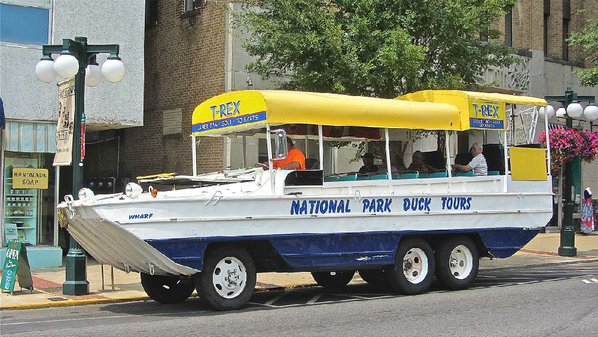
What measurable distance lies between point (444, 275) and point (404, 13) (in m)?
5.60

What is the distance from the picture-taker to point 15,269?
12.5 meters

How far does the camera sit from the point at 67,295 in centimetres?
1252

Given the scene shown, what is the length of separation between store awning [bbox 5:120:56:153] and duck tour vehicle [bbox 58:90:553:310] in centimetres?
458

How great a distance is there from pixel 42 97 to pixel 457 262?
9.11 meters

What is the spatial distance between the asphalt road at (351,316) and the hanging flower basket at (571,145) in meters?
8.00

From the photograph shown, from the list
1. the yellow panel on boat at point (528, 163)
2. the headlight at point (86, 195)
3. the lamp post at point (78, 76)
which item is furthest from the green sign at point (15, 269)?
the yellow panel on boat at point (528, 163)

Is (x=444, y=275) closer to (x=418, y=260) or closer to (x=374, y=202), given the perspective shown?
(x=418, y=260)

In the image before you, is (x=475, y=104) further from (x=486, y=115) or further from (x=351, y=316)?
(x=351, y=316)

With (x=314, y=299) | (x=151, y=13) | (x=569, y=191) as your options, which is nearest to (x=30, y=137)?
(x=151, y=13)

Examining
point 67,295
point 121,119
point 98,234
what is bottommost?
point 67,295

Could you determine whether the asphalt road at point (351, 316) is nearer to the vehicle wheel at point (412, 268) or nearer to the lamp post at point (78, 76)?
the vehicle wheel at point (412, 268)

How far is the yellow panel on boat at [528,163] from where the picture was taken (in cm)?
1383

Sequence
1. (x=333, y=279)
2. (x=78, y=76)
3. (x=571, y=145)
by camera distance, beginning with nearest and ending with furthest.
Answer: (x=78, y=76), (x=333, y=279), (x=571, y=145)

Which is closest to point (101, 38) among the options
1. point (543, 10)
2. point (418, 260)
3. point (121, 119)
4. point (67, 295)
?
point (121, 119)
